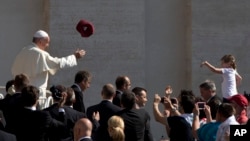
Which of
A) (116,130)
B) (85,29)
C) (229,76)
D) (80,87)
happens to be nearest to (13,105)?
(80,87)

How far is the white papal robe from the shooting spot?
48.5 ft

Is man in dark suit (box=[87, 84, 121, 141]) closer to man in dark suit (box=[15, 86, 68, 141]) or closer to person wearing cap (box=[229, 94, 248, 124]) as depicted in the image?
man in dark suit (box=[15, 86, 68, 141])

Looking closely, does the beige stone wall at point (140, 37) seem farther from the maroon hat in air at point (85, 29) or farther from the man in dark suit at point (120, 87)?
the man in dark suit at point (120, 87)

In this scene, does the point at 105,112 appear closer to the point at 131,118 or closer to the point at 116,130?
the point at 131,118

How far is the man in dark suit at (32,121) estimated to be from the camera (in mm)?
12164

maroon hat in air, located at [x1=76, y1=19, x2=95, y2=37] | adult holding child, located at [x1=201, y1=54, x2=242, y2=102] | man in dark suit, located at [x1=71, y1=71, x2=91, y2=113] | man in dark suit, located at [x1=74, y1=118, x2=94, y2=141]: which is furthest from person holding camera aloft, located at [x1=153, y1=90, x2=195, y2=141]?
maroon hat in air, located at [x1=76, y1=19, x2=95, y2=37]

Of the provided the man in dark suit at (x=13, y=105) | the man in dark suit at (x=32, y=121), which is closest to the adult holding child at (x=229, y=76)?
the man in dark suit at (x=13, y=105)

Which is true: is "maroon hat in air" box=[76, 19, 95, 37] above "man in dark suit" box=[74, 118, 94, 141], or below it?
above

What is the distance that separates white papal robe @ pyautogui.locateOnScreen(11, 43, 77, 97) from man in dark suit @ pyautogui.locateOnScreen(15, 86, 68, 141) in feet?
7.98

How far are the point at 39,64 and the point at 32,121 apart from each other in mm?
2703

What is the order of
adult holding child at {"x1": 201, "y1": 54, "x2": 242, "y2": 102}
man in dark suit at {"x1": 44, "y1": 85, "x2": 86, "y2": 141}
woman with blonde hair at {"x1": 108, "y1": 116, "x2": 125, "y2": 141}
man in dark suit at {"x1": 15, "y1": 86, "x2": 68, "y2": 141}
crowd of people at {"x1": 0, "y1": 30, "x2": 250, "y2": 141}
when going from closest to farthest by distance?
1. woman with blonde hair at {"x1": 108, "y1": 116, "x2": 125, "y2": 141}
2. crowd of people at {"x1": 0, "y1": 30, "x2": 250, "y2": 141}
3. man in dark suit at {"x1": 15, "y1": 86, "x2": 68, "y2": 141}
4. man in dark suit at {"x1": 44, "y1": 85, "x2": 86, "y2": 141}
5. adult holding child at {"x1": 201, "y1": 54, "x2": 242, "y2": 102}

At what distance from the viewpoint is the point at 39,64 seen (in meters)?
14.8

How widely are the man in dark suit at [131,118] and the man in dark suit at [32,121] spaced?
36.3 inches

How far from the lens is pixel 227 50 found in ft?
61.3
